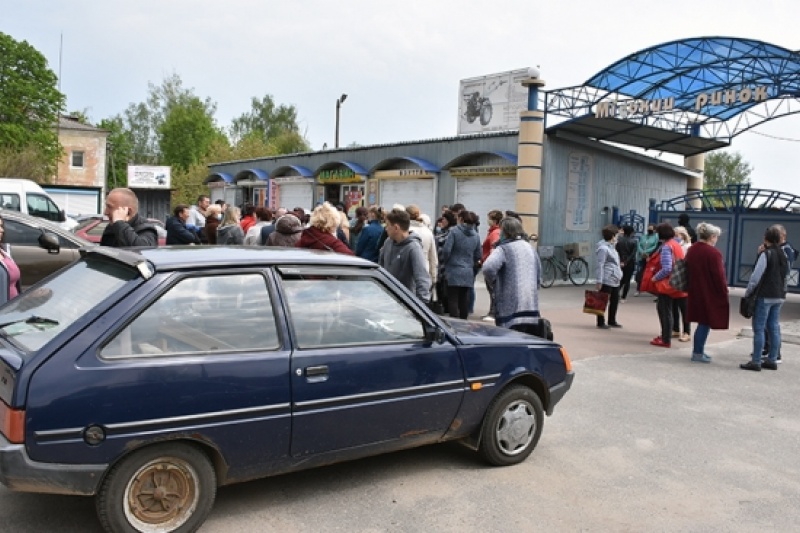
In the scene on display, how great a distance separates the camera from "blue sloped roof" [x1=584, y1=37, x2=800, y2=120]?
14.9 metres

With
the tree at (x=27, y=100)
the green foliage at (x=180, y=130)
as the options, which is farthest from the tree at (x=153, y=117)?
the tree at (x=27, y=100)

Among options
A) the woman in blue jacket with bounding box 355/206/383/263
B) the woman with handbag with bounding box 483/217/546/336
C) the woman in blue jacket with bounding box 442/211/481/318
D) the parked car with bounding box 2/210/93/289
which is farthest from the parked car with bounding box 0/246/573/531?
the parked car with bounding box 2/210/93/289

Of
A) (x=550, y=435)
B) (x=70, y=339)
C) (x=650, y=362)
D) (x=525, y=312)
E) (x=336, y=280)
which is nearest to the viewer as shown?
(x=70, y=339)

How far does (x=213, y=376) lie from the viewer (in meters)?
3.51

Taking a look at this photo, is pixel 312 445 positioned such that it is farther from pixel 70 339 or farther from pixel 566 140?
pixel 566 140

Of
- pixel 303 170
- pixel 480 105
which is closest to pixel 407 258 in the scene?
pixel 303 170

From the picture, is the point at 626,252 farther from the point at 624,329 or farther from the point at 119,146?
the point at 119,146

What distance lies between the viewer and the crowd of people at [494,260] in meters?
6.46

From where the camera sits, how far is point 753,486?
185 inches

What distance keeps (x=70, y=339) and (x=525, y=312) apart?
166 inches

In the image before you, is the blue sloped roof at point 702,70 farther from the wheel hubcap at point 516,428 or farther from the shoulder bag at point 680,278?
the wheel hubcap at point 516,428

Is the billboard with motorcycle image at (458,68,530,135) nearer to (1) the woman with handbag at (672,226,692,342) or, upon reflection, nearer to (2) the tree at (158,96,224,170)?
(1) the woman with handbag at (672,226,692,342)

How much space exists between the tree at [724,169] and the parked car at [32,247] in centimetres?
7443

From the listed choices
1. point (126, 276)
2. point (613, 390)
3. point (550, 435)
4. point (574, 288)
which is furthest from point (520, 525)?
point (574, 288)
